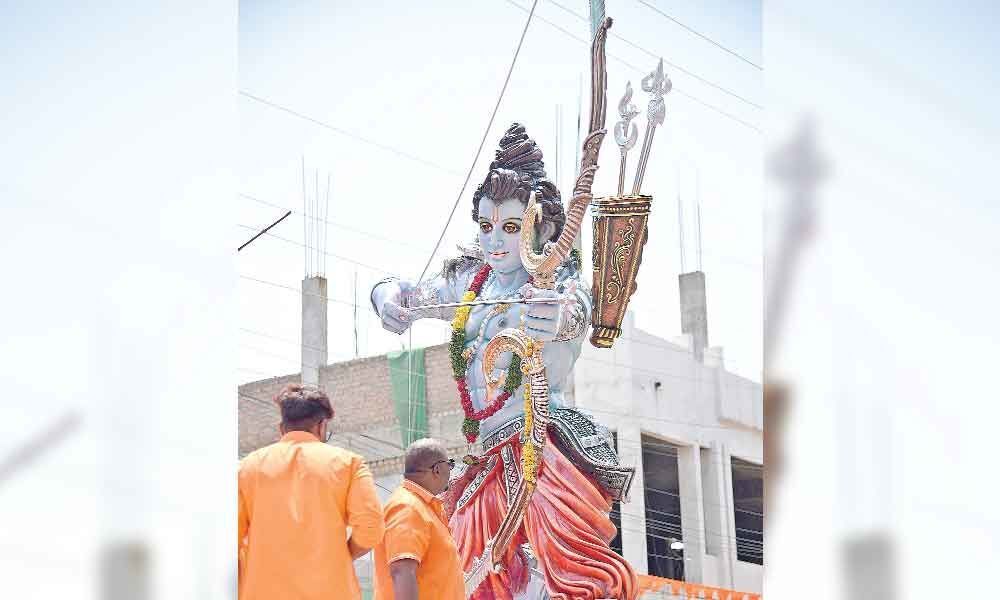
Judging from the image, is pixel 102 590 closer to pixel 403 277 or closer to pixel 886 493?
pixel 886 493

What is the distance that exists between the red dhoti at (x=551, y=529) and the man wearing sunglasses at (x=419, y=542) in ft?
3.91

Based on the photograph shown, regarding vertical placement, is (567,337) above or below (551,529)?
above

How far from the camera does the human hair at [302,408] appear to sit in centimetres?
373

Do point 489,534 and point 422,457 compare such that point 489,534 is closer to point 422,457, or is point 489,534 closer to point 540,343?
point 540,343

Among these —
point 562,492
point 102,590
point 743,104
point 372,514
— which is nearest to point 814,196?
point 372,514

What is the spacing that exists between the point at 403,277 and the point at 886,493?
3471 mm

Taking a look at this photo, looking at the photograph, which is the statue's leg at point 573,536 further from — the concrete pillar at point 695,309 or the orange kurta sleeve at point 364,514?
the orange kurta sleeve at point 364,514

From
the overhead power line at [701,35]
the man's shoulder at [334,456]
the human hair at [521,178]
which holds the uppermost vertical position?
the overhead power line at [701,35]

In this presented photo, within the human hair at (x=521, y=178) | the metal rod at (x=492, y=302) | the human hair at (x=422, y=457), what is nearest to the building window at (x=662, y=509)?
the metal rod at (x=492, y=302)

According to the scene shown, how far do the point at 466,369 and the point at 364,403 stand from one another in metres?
1.19

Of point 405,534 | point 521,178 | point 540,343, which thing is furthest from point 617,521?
point 405,534

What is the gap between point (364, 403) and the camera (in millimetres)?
6430

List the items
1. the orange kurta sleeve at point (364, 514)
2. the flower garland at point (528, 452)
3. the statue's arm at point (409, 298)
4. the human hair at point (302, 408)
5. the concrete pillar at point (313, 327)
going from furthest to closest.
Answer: the concrete pillar at point (313, 327) < the statue's arm at point (409, 298) < the flower garland at point (528, 452) < the human hair at point (302, 408) < the orange kurta sleeve at point (364, 514)

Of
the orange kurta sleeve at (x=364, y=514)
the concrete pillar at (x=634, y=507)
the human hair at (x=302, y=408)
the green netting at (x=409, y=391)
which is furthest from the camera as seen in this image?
the green netting at (x=409, y=391)
